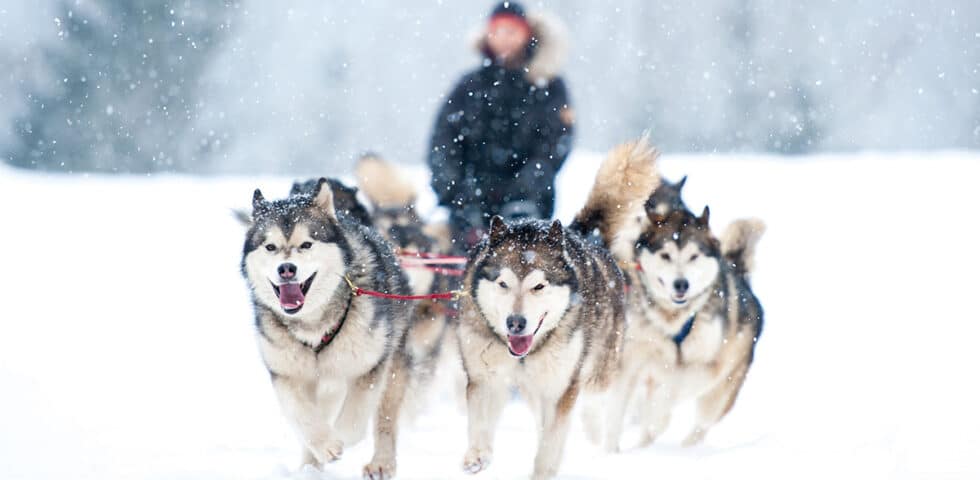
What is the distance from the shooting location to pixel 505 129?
4.29m

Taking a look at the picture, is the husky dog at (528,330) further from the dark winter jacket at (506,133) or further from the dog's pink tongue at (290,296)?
the dark winter jacket at (506,133)

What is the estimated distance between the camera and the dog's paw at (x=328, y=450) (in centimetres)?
288

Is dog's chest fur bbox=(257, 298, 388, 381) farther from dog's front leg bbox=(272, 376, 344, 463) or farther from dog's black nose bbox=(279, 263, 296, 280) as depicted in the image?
dog's black nose bbox=(279, 263, 296, 280)

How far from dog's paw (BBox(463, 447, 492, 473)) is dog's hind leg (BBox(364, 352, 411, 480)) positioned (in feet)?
0.89

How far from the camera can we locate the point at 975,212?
31.6 ft

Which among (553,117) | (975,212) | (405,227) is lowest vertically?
(405,227)

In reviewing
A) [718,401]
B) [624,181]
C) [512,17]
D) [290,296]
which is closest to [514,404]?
[718,401]

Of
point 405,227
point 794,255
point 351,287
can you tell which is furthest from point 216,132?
point 351,287

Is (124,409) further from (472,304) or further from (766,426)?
(766,426)

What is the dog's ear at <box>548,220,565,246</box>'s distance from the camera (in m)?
3.11

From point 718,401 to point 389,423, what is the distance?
1.48m

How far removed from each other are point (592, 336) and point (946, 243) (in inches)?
256

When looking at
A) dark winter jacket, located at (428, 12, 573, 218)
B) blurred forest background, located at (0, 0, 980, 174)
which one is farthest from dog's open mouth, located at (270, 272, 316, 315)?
blurred forest background, located at (0, 0, 980, 174)

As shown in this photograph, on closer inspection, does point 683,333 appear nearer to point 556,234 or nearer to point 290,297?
point 556,234
